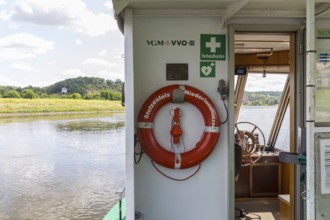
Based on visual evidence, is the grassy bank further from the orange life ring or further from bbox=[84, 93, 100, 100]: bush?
the orange life ring

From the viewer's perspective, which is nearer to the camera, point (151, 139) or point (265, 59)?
point (151, 139)

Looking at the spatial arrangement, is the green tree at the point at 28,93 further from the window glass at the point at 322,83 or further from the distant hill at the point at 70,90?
the window glass at the point at 322,83

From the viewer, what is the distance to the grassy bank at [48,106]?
18.8 meters

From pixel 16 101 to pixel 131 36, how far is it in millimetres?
21800

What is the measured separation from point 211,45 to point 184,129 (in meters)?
0.65

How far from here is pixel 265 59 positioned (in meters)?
4.44

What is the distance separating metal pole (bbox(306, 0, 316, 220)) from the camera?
161 centimetres

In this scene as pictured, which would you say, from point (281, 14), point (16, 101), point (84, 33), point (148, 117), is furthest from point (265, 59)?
point (84, 33)

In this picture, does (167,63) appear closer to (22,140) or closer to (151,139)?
(151,139)

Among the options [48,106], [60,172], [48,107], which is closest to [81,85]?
[48,106]

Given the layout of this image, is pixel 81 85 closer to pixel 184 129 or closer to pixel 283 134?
pixel 283 134

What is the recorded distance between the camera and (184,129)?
257cm

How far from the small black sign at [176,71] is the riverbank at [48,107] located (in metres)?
15.1

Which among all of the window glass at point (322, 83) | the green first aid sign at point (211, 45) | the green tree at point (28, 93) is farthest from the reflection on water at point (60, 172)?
the window glass at point (322, 83)
